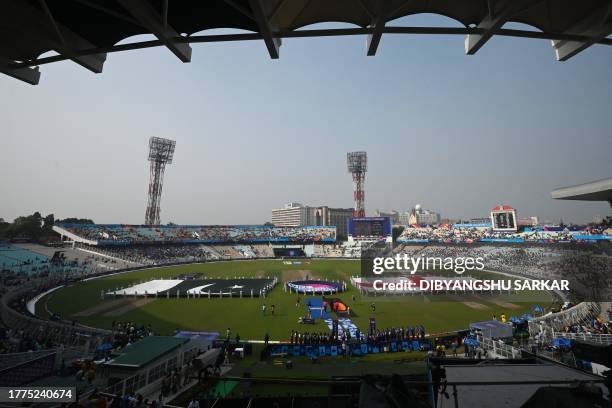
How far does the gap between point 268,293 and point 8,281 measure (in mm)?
28157

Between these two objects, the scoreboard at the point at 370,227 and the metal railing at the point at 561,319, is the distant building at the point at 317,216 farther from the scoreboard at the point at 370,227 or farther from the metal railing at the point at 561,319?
the metal railing at the point at 561,319

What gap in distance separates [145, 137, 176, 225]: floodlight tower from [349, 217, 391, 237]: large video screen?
4738 centimetres

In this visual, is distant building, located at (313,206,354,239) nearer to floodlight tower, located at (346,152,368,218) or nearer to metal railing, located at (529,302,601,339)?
floodlight tower, located at (346,152,368,218)

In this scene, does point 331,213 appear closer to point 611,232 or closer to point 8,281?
point 611,232

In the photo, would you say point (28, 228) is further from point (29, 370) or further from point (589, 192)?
point (589, 192)

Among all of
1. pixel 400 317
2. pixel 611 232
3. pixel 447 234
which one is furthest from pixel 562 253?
pixel 400 317

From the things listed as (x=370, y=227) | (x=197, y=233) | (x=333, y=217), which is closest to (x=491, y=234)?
(x=370, y=227)

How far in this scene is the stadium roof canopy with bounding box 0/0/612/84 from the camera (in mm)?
4184

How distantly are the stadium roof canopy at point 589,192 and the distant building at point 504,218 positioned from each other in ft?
179

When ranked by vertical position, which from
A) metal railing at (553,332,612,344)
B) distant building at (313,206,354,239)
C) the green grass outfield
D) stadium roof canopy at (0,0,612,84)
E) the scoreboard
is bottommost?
the green grass outfield

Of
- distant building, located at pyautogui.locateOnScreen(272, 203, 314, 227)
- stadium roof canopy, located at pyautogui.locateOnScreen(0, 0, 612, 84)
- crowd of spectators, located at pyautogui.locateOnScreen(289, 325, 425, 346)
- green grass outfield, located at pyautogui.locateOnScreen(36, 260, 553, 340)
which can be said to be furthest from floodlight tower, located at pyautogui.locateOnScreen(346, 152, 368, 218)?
distant building, located at pyautogui.locateOnScreen(272, 203, 314, 227)

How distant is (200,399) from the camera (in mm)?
9938

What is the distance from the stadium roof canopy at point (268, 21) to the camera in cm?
418

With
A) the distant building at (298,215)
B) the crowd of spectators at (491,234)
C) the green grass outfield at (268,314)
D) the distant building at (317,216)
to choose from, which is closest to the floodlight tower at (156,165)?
the green grass outfield at (268,314)
